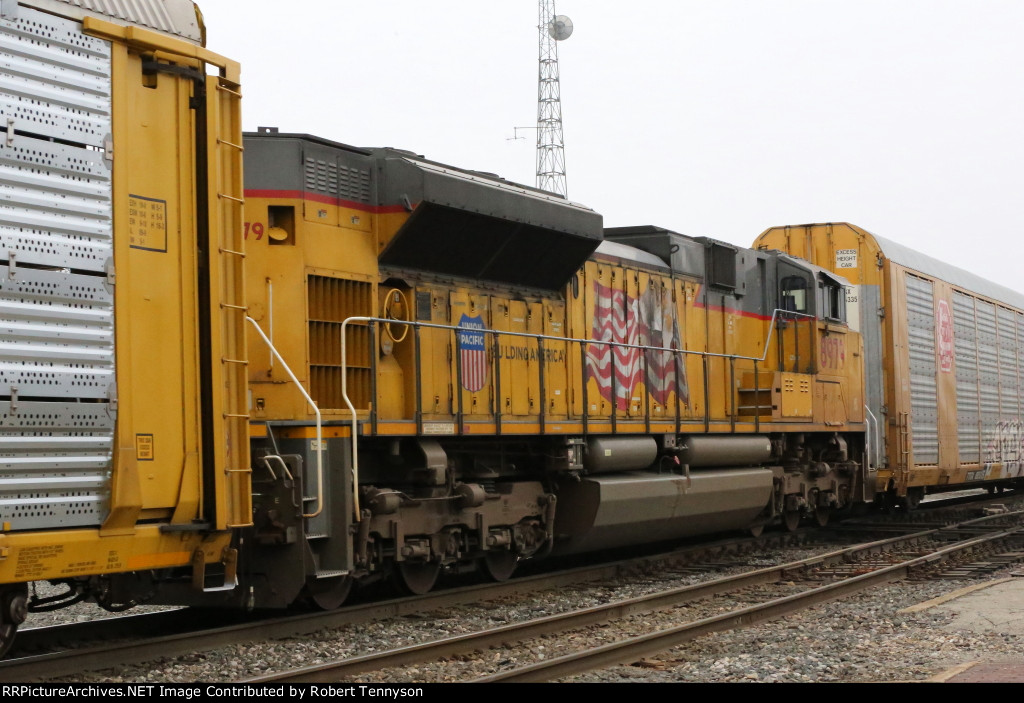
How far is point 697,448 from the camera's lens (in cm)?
1334

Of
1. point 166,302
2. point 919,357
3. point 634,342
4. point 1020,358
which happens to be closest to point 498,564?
point 634,342

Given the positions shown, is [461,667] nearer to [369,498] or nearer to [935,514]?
[369,498]

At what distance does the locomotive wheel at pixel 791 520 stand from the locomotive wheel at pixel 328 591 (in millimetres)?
8580

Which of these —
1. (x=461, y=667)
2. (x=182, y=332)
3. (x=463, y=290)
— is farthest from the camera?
(x=463, y=290)

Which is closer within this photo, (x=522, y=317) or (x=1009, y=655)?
(x=1009, y=655)

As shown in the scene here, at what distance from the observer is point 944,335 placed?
772 inches

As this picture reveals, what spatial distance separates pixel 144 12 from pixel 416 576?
5327mm

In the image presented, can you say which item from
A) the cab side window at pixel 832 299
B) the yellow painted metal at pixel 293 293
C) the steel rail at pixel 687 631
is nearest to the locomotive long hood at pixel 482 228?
the yellow painted metal at pixel 293 293

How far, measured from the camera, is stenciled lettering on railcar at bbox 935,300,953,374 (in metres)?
19.4

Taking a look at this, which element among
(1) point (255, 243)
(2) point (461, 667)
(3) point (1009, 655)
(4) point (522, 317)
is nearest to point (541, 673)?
(2) point (461, 667)

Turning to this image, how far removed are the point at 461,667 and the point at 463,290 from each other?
4.25m

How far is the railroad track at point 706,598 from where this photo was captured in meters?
7.08

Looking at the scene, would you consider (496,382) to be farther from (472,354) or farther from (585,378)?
(585,378)

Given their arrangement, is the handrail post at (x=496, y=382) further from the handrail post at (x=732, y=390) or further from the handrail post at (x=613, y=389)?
the handrail post at (x=732, y=390)
